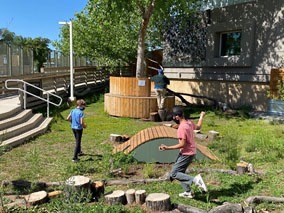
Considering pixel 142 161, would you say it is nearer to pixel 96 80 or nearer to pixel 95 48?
pixel 95 48

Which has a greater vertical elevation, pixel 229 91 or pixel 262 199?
pixel 229 91

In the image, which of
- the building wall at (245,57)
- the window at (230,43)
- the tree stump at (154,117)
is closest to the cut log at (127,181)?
the tree stump at (154,117)

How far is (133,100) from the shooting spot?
14.1 meters

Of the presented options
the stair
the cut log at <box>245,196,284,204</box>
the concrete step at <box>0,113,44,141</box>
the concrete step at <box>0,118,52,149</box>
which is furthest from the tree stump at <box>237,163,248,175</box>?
the concrete step at <box>0,113,44,141</box>

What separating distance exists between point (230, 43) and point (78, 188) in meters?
13.9

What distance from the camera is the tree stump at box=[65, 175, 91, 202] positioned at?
14.2 feet

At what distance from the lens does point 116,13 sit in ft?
51.9

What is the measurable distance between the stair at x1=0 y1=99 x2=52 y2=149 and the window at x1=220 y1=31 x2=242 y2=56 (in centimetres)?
969

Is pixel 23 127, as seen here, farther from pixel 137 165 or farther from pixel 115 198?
pixel 115 198

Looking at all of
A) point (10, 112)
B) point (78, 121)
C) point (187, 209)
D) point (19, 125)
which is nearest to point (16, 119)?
point (19, 125)

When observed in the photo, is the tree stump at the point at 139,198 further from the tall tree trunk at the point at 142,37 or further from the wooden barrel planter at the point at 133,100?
the tall tree trunk at the point at 142,37

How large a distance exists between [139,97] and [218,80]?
5173mm

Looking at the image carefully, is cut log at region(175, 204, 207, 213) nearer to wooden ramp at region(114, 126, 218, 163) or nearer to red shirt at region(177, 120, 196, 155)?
red shirt at region(177, 120, 196, 155)

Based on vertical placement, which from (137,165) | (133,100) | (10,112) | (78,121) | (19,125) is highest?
(133,100)
